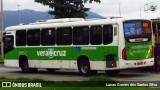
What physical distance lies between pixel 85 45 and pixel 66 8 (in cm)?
2859

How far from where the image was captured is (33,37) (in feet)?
96.6

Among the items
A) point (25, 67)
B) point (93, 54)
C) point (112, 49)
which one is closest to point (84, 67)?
point (93, 54)

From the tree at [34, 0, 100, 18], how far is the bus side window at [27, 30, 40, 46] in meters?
24.3

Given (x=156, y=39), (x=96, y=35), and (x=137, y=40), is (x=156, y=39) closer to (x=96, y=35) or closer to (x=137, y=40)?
(x=137, y=40)

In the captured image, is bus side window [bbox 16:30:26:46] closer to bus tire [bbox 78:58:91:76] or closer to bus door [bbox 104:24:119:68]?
bus tire [bbox 78:58:91:76]

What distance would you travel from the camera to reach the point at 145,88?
16.5 m

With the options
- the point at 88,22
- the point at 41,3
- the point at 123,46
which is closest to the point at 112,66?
the point at 123,46

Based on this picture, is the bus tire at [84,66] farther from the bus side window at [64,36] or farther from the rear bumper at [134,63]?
the rear bumper at [134,63]

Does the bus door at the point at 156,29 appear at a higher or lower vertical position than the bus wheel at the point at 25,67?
higher

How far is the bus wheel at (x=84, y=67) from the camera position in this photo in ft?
84.9

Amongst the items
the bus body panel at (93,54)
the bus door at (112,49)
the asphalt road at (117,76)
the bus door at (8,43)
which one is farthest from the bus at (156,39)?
the bus door at (8,43)

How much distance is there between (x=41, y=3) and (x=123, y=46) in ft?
103

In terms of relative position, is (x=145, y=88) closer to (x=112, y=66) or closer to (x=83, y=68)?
(x=112, y=66)

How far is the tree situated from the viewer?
177ft
